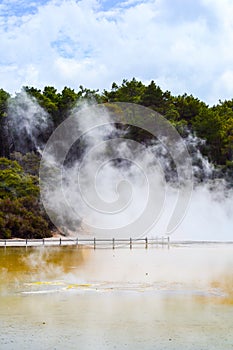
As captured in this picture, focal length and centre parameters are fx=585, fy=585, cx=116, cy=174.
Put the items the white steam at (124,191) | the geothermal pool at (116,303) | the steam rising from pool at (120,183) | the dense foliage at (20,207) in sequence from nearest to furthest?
the geothermal pool at (116,303), the dense foliage at (20,207), the white steam at (124,191), the steam rising from pool at (120,183)

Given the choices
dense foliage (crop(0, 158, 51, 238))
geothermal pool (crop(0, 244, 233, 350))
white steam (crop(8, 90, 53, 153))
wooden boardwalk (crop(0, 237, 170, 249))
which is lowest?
geothermal pool (crop(0, 244, 233, 350))

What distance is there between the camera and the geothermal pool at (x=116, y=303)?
9.91m

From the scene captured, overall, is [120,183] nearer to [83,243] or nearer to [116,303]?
[83,243]

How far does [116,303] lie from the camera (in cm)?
1342

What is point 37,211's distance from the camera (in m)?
36.5

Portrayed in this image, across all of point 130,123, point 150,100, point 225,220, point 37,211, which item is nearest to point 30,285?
point 37,211

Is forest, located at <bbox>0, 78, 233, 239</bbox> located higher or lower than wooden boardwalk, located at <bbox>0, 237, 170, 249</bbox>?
higher

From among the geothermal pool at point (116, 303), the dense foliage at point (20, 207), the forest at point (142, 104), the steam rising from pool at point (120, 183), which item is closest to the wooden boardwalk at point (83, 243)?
the dense foliage at point (20, 207)

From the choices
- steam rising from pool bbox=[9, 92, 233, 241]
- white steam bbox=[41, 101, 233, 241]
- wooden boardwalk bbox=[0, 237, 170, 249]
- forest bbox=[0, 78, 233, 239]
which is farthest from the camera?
forest bbox=[0, 78, 233, 239]

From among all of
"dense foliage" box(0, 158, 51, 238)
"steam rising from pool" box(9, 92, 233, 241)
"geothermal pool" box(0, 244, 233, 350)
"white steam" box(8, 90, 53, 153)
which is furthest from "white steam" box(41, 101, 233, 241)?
"geothermal pool" box(0, 244, 233, 350)

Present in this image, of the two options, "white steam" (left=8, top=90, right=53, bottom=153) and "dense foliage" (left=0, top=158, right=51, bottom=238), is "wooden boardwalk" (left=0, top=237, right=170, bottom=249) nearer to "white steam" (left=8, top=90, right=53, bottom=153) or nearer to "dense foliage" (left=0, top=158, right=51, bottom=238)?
"dense foliage" (left=0, top=158, right=51, bottom=238)

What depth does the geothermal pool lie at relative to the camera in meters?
9.91

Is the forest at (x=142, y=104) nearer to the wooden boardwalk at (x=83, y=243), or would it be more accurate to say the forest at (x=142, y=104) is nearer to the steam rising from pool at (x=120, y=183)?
the steam rising from pool at (x=120, y=183)

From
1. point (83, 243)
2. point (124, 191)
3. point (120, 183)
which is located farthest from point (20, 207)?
point (120, 183)
